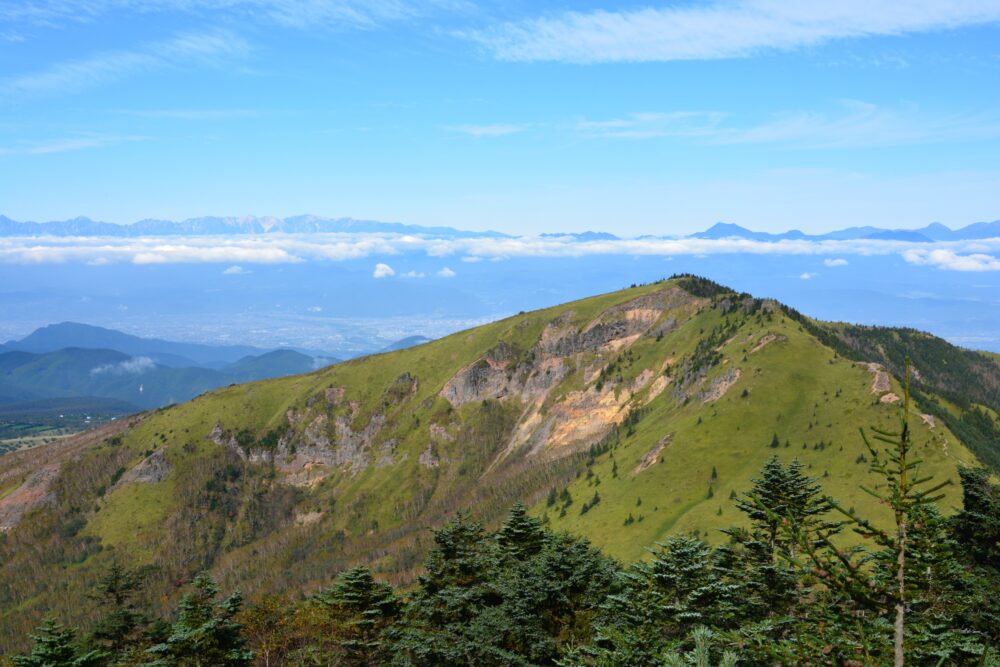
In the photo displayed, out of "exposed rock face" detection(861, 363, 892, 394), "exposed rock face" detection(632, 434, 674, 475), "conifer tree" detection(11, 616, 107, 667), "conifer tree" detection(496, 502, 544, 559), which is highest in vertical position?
"exposed rock face" detection(861, 363, 892, 394)

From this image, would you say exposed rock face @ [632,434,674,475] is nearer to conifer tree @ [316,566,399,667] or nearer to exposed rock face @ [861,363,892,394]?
exposed rock face @ [861,363,892,394]

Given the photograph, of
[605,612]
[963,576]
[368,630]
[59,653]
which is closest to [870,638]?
[963,576]

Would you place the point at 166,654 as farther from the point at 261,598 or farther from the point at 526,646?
the point at 526,646

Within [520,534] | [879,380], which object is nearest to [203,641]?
[520,534]

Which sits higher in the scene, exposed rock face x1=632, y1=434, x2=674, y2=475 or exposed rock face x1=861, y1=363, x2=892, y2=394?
exposed rock face x1=861, y1=363, x2=892, y2=394

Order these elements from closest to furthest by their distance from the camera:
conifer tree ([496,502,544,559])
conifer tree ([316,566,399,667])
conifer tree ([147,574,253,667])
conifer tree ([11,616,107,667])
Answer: conifer tree ([147,574,253,667]) → conifer tree ([11,616,107,667]) → conifer tree ([316,566,399,667]) → conifer tree ([496,502,544,559])

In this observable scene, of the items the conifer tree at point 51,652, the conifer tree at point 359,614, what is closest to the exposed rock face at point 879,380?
the conifer tree at point 359,614

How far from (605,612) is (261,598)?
120 feet

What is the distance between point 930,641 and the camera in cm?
2664

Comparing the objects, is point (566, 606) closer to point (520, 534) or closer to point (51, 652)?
point (520, 534)

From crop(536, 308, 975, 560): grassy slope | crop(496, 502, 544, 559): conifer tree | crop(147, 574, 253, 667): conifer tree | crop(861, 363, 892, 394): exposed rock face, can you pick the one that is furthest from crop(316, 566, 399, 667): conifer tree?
crop(861, 363, 892, 394): exposed rock face

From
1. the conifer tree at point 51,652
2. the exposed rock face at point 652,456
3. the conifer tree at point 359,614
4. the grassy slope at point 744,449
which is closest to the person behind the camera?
the conifer tree at point 51,652

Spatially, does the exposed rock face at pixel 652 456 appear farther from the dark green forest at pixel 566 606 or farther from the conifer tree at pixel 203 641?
the conifer tree at pixel 203 641

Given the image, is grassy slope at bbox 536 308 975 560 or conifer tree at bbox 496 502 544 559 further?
grassy slope at bbox 536 308 975 560
